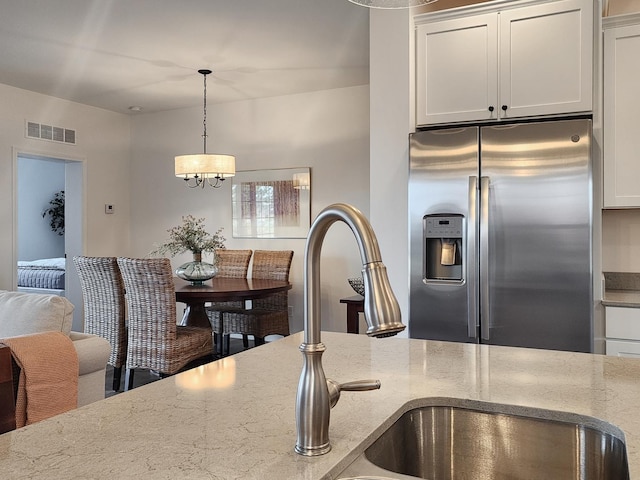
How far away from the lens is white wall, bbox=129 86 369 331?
5.67 meters

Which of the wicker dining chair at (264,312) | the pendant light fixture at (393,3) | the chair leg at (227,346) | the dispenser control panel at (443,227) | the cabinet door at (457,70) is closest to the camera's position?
the pendant light fixture at (393,3)

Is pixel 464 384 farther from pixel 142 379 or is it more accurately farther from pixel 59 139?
pixel 59 139

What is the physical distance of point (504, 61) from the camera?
289 centimetres

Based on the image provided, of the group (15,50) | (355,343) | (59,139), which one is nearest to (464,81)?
(355,343)

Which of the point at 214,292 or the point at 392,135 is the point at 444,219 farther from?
the point at 214,292

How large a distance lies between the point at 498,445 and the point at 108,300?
365 centimetres

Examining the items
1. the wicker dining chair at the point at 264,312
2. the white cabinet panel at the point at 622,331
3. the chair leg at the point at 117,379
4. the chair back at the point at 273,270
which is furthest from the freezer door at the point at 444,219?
the chair back at the point at 273,270

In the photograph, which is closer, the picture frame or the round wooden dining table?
the round wooden dining table

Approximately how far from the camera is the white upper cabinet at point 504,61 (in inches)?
108

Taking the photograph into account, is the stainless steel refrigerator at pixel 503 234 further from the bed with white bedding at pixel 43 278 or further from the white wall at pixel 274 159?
the bed with white bedding at pixel 43 278

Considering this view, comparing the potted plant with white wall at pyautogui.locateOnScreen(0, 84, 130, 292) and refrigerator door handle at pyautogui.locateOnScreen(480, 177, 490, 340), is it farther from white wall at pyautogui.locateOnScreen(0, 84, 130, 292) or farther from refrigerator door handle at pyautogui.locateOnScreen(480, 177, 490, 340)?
refrigerator door handle at pyautogui.locateOnScreen(480, 177, 490, 340)

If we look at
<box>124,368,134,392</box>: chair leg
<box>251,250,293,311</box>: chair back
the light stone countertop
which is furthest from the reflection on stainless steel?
<box>251,250,293,311</box>: chair back

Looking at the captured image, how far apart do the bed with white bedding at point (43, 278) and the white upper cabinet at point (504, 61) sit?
534cm

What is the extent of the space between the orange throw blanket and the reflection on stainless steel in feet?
4.12
